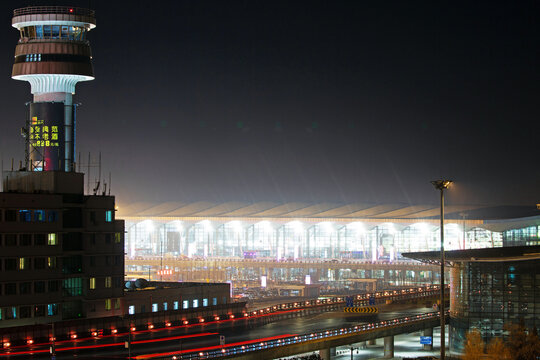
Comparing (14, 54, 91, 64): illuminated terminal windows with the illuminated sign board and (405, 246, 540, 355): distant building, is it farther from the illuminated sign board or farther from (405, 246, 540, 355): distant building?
(405, 246, 540, 355): distant building

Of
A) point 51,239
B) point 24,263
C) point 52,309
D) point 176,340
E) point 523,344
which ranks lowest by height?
point 523,344

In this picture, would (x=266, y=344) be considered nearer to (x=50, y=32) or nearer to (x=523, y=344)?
(x=523, y=344)

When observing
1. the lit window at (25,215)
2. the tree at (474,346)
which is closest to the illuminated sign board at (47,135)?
the lit window at (25,215)

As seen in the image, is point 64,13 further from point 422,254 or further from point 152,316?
point 422,254

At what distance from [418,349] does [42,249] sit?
3697 centimetres

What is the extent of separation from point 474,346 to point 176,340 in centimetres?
2302

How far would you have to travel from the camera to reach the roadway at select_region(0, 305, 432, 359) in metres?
65.1

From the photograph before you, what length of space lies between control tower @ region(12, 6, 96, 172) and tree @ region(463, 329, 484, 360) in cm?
4739

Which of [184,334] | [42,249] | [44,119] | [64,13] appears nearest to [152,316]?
[184,334]

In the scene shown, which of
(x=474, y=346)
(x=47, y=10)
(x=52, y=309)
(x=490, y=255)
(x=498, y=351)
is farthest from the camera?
(x=47, y=10)

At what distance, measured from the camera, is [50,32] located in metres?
102

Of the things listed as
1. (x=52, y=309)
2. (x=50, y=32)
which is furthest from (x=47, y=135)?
(x=52, y=309)

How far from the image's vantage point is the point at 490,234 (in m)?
181

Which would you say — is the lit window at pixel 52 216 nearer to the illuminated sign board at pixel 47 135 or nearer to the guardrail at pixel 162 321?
the guardrail at pixel 162 321
